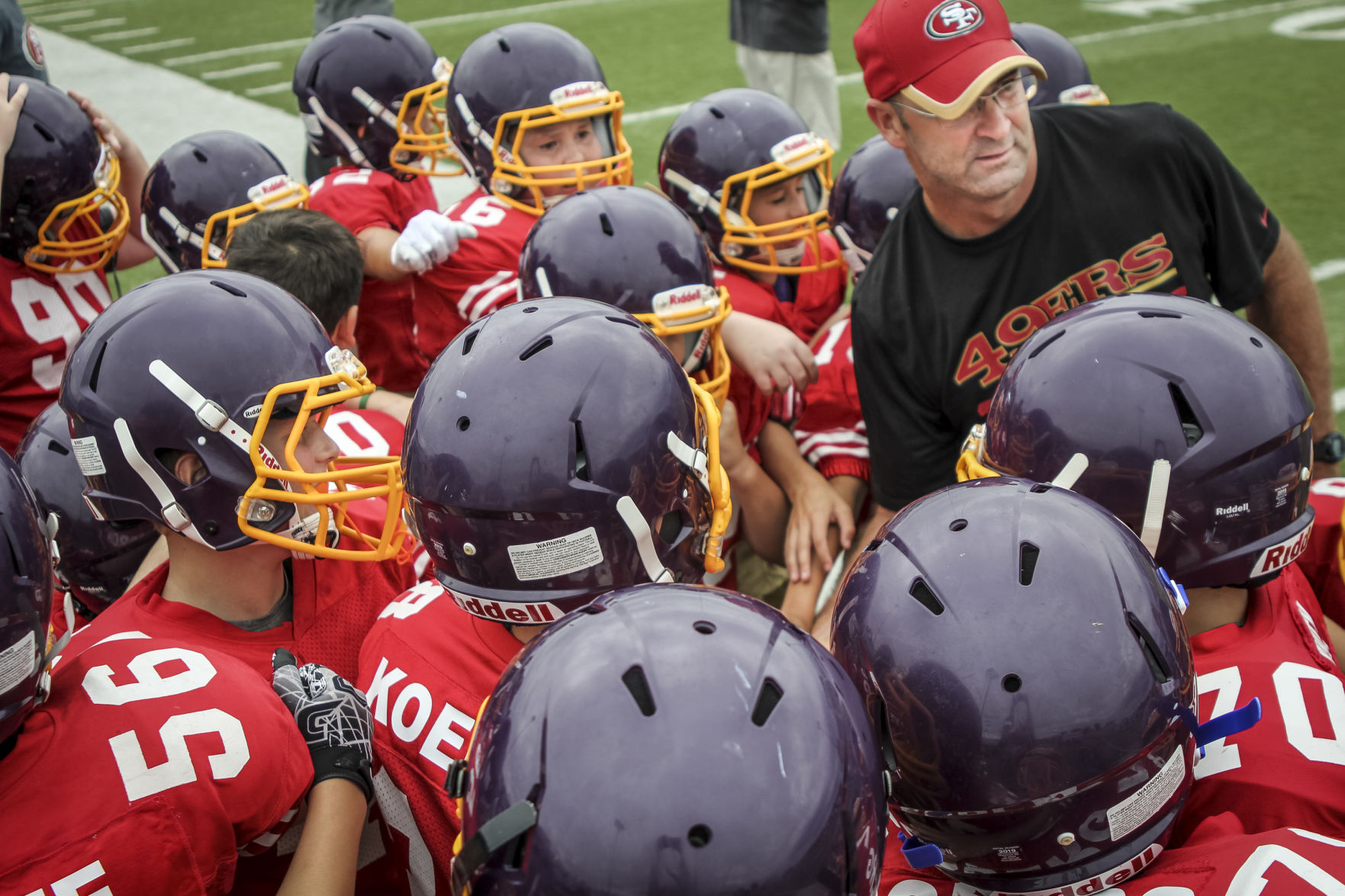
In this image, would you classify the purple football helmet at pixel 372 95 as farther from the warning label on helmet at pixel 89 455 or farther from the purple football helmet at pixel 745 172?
the warning label on helmet at pixel 89 455

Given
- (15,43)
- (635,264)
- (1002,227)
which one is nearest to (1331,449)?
(1002,227)

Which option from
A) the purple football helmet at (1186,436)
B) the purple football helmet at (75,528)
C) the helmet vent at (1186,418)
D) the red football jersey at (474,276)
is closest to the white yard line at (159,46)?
the red football jersey at (474,276)

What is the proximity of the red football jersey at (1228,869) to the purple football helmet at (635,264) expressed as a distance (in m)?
1.56

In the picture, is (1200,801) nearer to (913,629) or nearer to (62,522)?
(913,629)

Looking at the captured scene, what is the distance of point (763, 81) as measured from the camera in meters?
7.77

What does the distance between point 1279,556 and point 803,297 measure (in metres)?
2.43

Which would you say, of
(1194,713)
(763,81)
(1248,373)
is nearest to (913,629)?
(1194,713)

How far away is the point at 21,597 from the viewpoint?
1645 millimetres

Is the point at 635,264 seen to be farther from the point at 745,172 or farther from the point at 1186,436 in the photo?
the point at 1186,436

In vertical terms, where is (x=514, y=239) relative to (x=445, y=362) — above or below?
below

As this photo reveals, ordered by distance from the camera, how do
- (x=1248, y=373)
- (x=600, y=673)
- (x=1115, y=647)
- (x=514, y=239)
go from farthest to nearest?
(x=514, y=239)
(x=1248, y=373)
(x=1115, y=647)
(x=600, y=673)

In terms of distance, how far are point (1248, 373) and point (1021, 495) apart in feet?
1.84

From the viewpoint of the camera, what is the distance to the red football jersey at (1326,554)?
2.52 m

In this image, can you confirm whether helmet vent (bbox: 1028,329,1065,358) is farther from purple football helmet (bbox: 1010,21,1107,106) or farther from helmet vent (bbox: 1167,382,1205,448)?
purple football helmet (bbox: 1010,21,1107,106)
